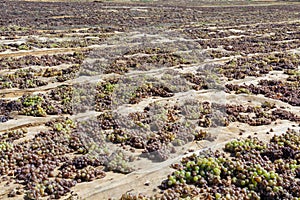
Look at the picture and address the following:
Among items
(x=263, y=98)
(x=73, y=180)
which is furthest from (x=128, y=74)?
(x=73, y=180)

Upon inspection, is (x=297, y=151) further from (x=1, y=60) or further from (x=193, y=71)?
(x=1, y=60)

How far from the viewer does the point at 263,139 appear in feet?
30.5

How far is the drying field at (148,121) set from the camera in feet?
23.3

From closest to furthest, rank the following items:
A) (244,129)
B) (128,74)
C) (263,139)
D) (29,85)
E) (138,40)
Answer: (263,139) → (244,129) → (29,85) → (128,74) → (138,40)

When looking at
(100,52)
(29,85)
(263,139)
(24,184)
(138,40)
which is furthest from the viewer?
(138,40)

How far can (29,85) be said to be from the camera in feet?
43.8

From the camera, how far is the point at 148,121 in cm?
1013

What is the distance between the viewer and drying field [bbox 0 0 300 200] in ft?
23.3

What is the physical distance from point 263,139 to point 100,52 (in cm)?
1229

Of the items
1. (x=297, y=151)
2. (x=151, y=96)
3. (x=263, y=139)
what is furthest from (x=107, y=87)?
(x=297, y=151)

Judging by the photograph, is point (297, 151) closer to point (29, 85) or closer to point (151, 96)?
point (151, 96)

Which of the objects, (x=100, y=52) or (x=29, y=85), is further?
(x=100, y=52)

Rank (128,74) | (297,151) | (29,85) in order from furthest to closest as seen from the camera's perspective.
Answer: (128,74)
(29,85)
(297,151)

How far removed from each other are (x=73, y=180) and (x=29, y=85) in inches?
284
